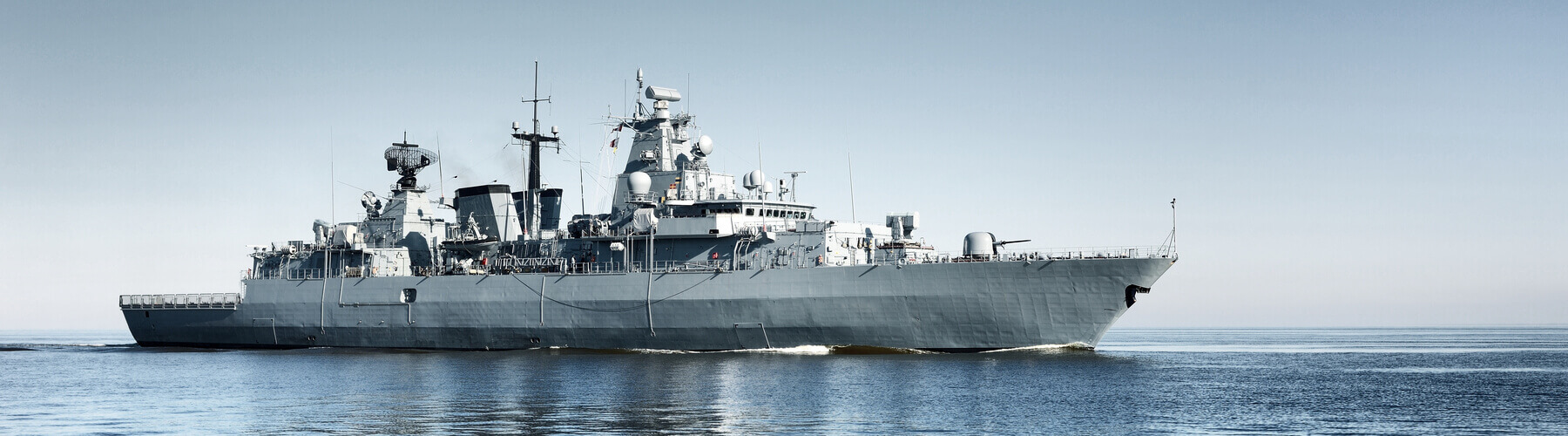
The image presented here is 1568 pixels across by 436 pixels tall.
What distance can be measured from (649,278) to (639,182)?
4.33 m

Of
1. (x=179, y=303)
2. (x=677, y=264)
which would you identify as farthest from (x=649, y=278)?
(x=179, y=303)

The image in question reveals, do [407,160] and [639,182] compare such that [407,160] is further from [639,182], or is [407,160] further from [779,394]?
[779,394]

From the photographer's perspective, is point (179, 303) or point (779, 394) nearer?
point (779, 394)

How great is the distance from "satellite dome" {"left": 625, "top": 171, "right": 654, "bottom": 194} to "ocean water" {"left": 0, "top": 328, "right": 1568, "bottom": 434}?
5.81 meters

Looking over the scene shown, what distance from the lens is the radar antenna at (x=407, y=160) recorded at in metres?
52.6

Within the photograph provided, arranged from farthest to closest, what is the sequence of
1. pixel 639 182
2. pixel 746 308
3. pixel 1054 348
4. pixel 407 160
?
pixel 407 160 < pixel 639 182 < pixel 746 308 < pixel 1054 348

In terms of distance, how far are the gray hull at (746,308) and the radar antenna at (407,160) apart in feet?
18.4

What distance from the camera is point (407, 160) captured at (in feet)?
173

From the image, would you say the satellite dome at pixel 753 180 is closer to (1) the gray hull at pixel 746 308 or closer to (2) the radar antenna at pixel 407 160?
(1) the gray hull at pixel 746 308

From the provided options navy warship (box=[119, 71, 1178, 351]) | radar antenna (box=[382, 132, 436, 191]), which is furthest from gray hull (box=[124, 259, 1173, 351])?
radar antenna (box=[382, 132, 436, 191])

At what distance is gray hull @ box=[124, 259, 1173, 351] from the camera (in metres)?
37.4

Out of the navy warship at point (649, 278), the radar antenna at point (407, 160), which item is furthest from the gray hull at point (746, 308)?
the radar antenna at point (407, 160)

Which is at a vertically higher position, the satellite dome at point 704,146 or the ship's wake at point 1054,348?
the satellite dome at point 704,146

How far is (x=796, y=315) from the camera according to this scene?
129 feet
